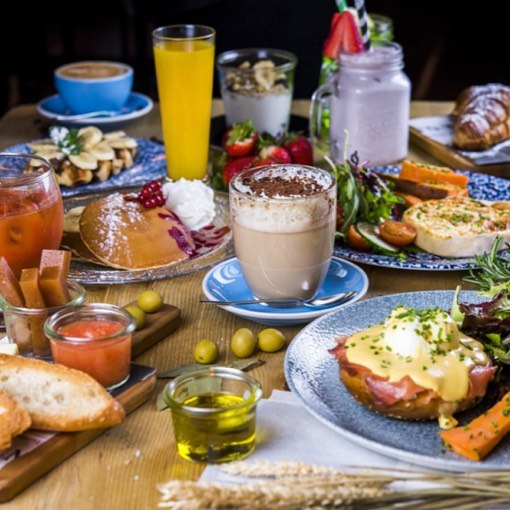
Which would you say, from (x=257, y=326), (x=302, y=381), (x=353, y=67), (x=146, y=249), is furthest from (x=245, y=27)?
(x=302, y=381)

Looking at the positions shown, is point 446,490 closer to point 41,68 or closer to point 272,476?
point 272,476

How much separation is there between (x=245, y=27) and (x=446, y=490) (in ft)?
10.3

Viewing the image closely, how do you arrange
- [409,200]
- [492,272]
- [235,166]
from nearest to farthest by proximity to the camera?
[492,272] < [409,200] < [235,166]

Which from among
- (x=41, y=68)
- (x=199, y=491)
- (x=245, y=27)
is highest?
(x=199, y=491)

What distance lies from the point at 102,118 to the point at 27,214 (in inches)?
48.9

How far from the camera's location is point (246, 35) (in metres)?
3.99

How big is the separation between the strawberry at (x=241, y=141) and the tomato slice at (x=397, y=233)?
23.3 inches

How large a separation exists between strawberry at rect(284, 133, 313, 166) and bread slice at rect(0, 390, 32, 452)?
1.43 metres

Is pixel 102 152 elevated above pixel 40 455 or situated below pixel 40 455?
below

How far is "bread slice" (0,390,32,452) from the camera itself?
49.6 inches

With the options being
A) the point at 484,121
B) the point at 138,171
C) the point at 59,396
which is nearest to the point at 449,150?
the point at 484,121

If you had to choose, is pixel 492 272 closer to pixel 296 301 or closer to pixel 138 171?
pixel 296 301

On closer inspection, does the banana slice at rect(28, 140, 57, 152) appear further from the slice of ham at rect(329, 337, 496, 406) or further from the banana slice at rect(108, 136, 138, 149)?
the slice of ham at rect(329, 337, 496, 406)

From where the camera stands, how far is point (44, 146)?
265cm
